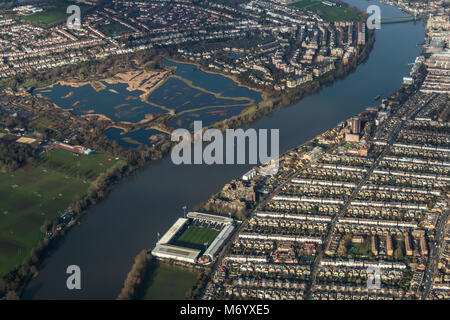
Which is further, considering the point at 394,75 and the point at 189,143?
the point at 394,75

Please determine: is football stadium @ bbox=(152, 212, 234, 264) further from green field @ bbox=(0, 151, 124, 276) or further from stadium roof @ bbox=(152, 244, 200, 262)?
green field @ bbox=(0, 151, 124, 276)

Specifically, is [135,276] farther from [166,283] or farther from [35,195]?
[35,195]

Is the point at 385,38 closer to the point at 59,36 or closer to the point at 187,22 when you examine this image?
the point at 187,22

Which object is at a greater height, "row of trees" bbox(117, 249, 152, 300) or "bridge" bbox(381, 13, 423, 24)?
"bridge" bbox(381, 13, 423, 24)

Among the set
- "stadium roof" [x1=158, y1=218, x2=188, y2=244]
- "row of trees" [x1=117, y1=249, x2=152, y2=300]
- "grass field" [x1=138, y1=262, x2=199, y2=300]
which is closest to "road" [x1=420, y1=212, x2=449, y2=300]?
"grass field" [x1=138, y1=262, x2=199, y2=300]

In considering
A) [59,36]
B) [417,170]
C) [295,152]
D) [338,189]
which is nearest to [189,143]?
[295,152]

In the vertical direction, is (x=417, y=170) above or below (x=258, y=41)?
below

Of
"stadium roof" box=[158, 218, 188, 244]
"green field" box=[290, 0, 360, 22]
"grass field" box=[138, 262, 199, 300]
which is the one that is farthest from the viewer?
"green field" box=[290, 0, 360, 22]
